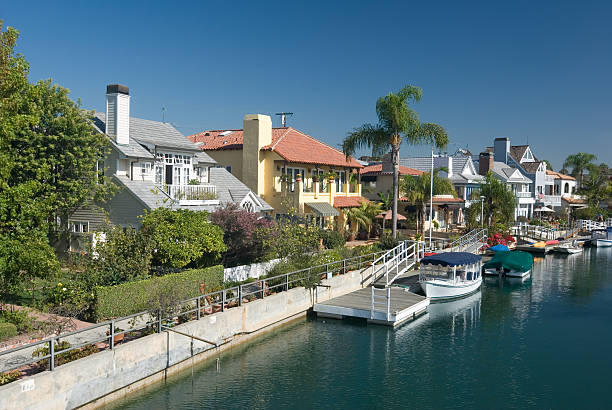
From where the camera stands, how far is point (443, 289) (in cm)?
3409

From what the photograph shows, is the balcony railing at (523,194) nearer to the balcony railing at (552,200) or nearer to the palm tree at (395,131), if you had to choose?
the balcony railing at (552,200)

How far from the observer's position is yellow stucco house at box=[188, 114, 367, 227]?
150ft

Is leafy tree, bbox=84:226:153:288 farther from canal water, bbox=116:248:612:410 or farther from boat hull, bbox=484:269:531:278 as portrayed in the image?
boat hull, bbox=484:269:531:278

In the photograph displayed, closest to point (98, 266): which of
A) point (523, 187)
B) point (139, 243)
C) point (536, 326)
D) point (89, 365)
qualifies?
point (139, 243)

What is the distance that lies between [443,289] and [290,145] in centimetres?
1970

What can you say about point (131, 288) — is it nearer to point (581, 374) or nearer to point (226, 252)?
point (226, 252)

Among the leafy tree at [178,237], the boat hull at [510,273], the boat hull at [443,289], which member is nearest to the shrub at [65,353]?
the leafy tree at [178,237]

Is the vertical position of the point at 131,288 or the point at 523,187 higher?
the point at 523,187

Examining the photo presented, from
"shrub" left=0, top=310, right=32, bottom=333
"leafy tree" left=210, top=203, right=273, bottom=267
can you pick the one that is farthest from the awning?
"shrub" left=0, top=310, right=32, bottom=333

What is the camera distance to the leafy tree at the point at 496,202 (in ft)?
201

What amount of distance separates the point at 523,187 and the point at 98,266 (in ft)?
240

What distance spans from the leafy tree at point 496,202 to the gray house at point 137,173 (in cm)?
3470

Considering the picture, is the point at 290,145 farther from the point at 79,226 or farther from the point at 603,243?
the point at 603,243

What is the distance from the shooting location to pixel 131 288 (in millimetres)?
22422
